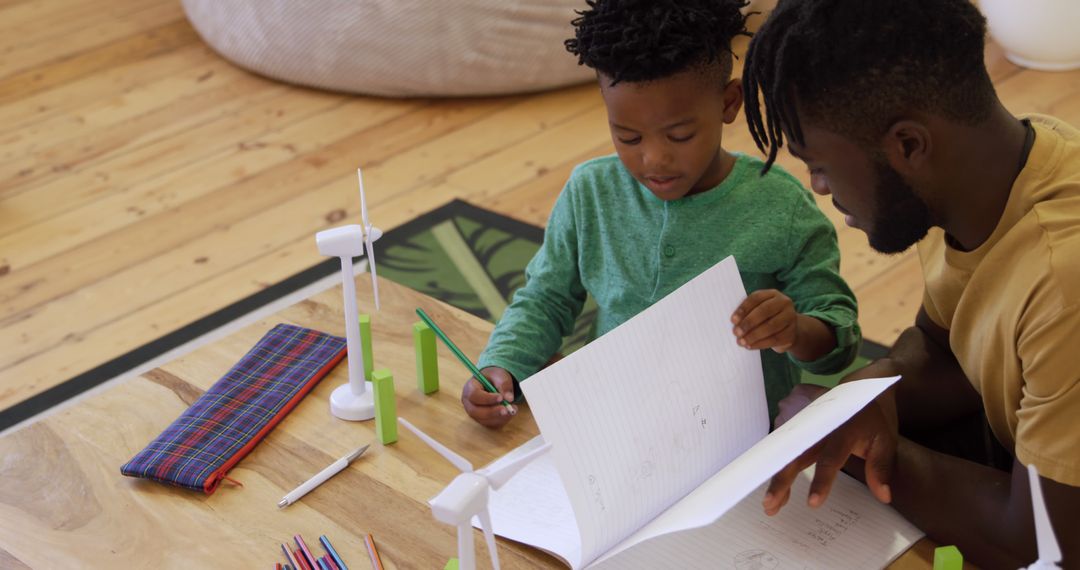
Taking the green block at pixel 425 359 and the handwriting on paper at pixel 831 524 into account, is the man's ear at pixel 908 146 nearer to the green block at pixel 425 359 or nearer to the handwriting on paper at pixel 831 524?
the handwriting on paper at pixel 831 524

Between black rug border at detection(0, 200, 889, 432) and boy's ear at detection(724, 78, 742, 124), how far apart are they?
1022mm

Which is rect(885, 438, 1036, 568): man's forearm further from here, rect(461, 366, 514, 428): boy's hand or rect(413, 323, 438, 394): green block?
rect(413, 323, 438, 394): green block

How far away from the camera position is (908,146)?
99 centimetres

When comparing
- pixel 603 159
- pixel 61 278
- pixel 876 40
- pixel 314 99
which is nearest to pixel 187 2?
pixel 314 99

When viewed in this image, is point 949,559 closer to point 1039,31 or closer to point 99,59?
point 1039,31

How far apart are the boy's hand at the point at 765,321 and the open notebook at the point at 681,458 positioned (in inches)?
0.4

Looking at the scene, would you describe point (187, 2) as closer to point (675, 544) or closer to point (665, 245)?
point (665, 245)

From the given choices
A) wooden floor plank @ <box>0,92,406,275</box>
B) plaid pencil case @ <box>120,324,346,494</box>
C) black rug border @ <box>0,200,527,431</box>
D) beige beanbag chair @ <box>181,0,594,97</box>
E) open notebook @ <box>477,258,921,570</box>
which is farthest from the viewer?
beige beanbag chair @ <box>181,0,594,97</box>

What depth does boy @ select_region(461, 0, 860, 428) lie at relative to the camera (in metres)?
1.22

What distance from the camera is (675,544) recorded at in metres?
1.02

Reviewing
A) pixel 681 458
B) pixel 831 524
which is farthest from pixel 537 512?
pixel 831 524

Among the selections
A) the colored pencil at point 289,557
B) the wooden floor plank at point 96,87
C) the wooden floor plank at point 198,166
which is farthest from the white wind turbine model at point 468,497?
the wooden floor plank at point 96,87

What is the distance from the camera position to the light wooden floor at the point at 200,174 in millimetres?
2488

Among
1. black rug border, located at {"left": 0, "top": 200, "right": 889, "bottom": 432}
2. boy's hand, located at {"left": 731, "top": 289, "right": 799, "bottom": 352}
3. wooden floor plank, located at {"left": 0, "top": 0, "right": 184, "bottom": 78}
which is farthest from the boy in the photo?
wooden floor plank, located at {"left": 0, "top": 0, "right": 184, "bottom": 78}
